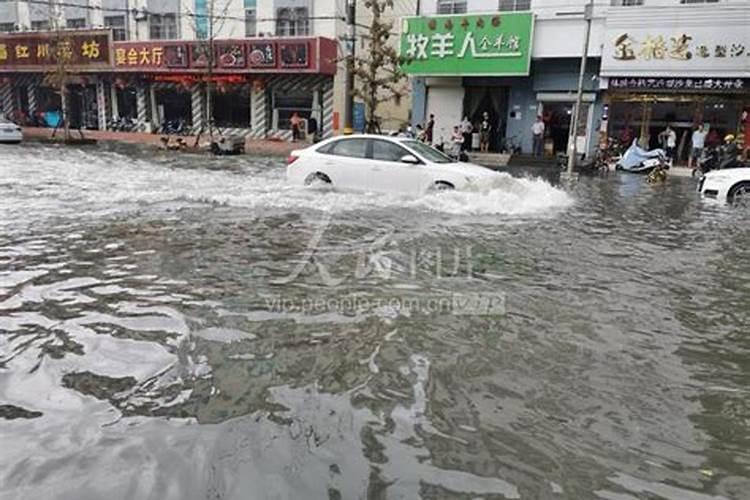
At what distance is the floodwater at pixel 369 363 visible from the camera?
132 inches

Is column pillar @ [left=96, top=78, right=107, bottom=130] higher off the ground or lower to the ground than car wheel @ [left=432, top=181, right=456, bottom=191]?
higher

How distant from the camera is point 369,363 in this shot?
4.68 metres

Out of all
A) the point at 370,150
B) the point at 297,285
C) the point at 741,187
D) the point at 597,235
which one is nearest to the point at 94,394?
the point at 297,285

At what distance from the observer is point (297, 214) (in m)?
10.9

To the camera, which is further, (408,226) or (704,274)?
(408,226)

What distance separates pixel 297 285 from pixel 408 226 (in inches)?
145

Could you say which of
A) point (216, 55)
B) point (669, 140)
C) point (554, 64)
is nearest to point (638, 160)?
point (669, 140)

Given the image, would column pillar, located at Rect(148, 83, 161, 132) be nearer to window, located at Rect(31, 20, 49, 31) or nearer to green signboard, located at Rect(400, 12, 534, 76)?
window, located at Rect(31, 20, 49, 31)

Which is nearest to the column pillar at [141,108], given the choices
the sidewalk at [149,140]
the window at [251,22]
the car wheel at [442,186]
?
the sidewalk at [149,140]

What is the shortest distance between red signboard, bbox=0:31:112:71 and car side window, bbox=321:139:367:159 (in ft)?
75.0

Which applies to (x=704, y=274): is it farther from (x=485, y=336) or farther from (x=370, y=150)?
(x=370, y=150)

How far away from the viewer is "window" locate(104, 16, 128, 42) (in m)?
33.2

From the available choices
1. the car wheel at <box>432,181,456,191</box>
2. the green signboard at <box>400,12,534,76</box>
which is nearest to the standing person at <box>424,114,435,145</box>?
the green signboard at <box>400,12,534,76</box>

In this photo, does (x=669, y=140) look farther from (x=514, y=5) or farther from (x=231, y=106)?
(x=231, y=106)
